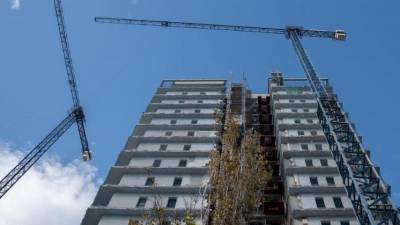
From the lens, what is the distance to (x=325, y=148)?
48938 millimetres

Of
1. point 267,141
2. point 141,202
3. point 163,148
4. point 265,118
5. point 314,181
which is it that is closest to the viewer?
point 141,202

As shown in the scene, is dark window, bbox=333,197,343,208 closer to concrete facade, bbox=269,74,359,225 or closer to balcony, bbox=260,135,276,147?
concrete facade, bbox=269,74,359,225

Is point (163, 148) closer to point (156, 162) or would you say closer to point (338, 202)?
point (156, 162)

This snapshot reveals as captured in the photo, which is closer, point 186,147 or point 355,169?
point 355,169

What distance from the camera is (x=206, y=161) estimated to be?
46.3m

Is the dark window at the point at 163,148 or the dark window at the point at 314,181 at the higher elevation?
the dark window at the point at 163,148

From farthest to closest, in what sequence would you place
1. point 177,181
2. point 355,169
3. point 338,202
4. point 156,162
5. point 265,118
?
point 265,118 < point 156,162 < point 177,181 < point 338,202 < point 355,169

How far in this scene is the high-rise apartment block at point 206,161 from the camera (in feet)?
128

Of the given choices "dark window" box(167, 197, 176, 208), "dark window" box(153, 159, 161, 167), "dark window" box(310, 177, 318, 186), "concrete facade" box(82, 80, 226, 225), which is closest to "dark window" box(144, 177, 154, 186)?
"concrete facade" box(82, 80, 226, 225)

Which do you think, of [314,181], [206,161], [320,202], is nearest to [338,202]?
[320,202]

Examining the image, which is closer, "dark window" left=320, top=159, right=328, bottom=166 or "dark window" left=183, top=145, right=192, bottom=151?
"dark window" left=320, top=159, right=328, bottom=166

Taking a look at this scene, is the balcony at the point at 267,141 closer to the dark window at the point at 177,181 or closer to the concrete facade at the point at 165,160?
the concrete facade at the point at 165,160

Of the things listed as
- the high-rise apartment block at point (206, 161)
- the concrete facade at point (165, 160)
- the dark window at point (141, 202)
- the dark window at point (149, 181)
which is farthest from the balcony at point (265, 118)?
the dark window at point (141, 202)

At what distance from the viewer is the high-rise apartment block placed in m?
39.1
